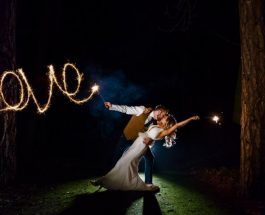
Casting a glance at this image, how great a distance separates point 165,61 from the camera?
2064cm

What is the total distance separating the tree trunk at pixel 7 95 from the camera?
33.5 ft

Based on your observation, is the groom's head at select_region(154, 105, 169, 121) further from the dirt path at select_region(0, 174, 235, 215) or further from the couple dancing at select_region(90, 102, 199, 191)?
the dirt path at select_region(0, 174, 235, 215)

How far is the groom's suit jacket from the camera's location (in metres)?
10.4

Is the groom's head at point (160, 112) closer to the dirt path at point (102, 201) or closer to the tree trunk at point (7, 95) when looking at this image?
the dirt path at point (102, 201)

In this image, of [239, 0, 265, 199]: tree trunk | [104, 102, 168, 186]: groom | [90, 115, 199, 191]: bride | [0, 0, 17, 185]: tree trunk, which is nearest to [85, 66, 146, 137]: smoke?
[104, 102, 168, 186]: groom

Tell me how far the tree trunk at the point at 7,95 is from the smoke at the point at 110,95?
791cm

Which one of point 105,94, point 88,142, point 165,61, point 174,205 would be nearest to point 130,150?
Result: point 174,205

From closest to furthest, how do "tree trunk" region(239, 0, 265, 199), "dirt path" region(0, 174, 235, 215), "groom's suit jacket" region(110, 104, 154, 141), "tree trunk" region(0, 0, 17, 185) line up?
"dirt path" region(0, 174, 235, 215), "tree trunk" region(239, 0, 265, 199), "tree trunk" region(0, 0, 17, 185), "groom's suit jacket" region(110, 104, 154, 141)

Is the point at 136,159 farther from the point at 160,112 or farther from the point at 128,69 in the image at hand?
the point at 128,69

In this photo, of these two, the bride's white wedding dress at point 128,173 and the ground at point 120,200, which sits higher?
the bride's white wedding dress at point 128,173

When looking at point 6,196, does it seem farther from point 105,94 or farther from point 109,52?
point 109,52

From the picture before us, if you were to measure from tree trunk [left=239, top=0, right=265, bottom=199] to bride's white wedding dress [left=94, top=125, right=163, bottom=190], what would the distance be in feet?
7.46

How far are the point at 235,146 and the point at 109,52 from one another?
25.9ft

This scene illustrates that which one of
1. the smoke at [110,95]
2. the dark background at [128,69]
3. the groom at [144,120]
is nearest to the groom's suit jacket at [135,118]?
the groom at [144,120]
